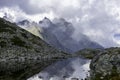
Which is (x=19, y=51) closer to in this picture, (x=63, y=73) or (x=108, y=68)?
(x=63, y=73)

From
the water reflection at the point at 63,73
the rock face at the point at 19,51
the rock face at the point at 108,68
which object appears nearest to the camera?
the rock face at the point at 108,68

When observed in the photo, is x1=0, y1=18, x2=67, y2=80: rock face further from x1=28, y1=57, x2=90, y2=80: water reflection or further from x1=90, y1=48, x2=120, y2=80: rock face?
x1=90, y1=48, x2=120, y2=80: rock face

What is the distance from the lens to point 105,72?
130ft

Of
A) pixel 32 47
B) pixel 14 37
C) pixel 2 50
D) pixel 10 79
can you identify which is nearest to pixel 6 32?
pixel 14 37

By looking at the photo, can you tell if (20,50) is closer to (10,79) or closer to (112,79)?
(10,79)

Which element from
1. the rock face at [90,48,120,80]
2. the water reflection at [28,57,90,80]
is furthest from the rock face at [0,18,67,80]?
the rock face at [90,48,120,80]

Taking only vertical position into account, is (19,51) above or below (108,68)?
above

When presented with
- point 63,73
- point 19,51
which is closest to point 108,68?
point 63,73

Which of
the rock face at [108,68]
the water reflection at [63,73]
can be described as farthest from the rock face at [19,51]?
the rock face at [108,68]

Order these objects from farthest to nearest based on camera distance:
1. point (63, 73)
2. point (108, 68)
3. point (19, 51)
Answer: point (19, 51)
point (63, 73)
point (108, 68)

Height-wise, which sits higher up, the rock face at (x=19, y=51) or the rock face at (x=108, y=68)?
the rock face at (x=19, y=51)

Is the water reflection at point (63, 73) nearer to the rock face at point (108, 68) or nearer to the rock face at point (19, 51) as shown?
the rock face at point (108, 68)

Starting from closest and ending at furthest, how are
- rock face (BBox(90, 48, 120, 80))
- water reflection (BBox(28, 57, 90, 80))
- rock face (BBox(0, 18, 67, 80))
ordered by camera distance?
1. rock face (BBox(90, 48, 120, 80))
2. water reflection (BBox(28, 57, 90, 80))
3. rock face (BBox(0, 18, 67, 80))

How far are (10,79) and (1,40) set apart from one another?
85480 millimetres
